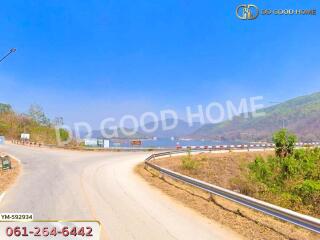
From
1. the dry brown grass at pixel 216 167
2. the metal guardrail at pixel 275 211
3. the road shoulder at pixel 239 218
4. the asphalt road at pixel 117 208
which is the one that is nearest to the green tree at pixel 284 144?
the dry brown grass at pixel 216 167

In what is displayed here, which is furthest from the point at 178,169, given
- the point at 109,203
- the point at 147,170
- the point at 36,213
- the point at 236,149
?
the point at 236,149

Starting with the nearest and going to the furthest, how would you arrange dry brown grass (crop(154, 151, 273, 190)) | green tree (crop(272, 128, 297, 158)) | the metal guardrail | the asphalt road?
the metal guardrail → the asphalt road → dry brown grass (crop(154, 151, 273, 190)) → green tree (crop(272, 128, 297, 158))

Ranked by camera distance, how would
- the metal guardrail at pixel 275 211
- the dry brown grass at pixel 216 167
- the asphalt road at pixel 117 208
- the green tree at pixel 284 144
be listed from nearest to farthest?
the metal guardrail at pixel 275 211
the asphalt road at pixel 117 208
the dry brown grass at pixel 216 167
the green tree at pixel 284 144

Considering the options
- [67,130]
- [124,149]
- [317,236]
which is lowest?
[317,236]

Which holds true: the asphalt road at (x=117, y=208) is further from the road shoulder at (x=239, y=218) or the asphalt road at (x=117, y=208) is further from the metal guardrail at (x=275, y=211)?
the metal guardrail at (x=275, y=211)

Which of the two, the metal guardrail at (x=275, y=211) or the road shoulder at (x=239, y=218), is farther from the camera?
the road shoulder at (x=239, y=218)

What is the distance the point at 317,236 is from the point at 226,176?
1125 inches

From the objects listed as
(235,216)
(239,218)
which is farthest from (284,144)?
(239,218)

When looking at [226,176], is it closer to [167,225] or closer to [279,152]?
[279,152]

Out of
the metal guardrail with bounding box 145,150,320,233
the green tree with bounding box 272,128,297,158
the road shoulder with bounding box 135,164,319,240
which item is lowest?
the road shoulder with bounding box 135,164,319,240

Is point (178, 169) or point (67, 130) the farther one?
point (67, 130)

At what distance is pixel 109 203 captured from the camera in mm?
13078

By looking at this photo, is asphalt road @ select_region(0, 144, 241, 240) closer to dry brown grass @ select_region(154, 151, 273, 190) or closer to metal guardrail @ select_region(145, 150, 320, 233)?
metal guardrail @ select_region(145, 150, 320, 233)

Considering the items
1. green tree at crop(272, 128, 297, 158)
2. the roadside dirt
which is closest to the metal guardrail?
the roadside dirt
